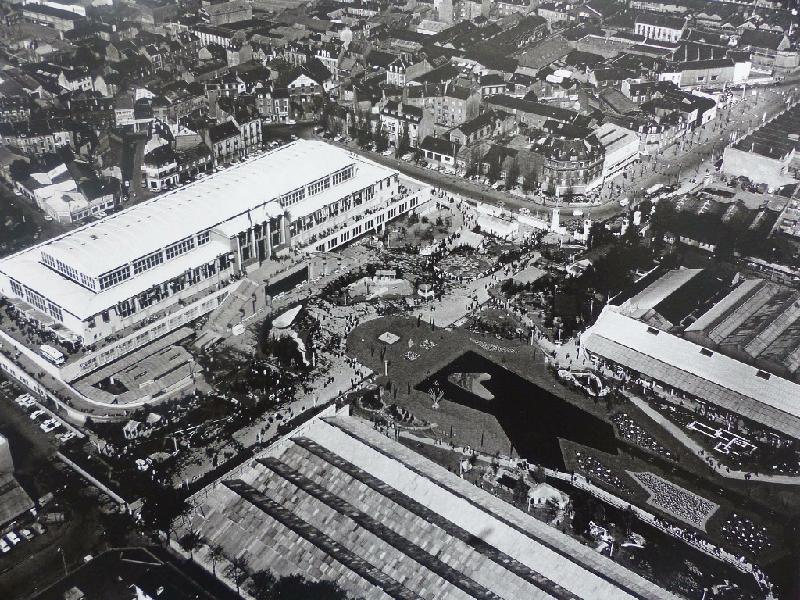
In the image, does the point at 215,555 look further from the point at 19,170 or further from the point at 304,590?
the point at 19,170

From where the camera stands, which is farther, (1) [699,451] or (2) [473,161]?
(2) [473,161]

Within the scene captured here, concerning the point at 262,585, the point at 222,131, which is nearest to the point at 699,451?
the point at 262,585

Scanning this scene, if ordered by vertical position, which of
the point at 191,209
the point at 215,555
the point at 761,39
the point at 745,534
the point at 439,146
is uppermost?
the point at 761,39

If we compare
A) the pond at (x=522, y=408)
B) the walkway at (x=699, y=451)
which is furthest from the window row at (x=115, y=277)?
the walkway at (x=699, y=451)

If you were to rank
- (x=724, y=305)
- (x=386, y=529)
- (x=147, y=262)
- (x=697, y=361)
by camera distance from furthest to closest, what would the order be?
(x=147, y=262) → (x=724, y=305) → (x=697, y=361) → (x=386, y=529)

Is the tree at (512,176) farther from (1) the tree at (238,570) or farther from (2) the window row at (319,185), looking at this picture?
(1) the tree at (238,570)

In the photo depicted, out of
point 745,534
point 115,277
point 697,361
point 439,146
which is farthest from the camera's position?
point 439,146
